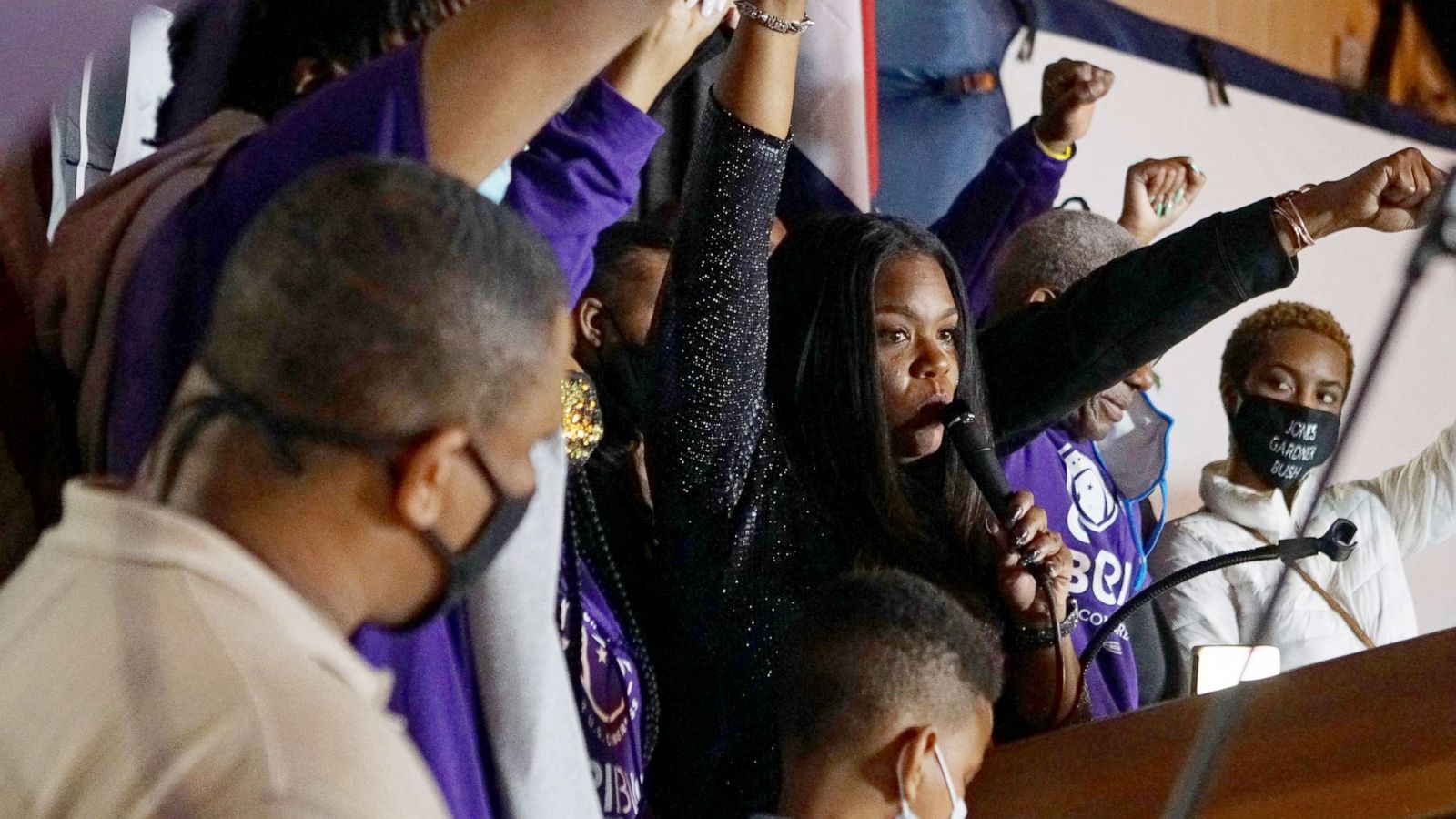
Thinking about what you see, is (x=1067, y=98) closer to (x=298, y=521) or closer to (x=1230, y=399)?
(x=1230, y=399)

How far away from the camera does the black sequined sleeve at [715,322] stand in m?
1.30

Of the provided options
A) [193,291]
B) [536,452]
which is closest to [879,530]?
[536,452]

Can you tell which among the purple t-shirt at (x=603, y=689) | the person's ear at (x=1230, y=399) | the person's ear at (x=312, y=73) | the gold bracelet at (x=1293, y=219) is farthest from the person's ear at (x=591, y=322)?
the person's ear at (x=1230, y=399)

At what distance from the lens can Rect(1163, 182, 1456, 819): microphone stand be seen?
2.07 feet

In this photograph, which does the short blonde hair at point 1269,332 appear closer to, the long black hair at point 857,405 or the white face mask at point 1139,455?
the white face mask at point 1139,455

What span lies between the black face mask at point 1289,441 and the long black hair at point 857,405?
0.63m

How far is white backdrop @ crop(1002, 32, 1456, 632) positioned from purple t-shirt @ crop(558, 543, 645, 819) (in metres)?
1.24

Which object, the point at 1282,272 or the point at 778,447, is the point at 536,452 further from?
the point at 1282,272

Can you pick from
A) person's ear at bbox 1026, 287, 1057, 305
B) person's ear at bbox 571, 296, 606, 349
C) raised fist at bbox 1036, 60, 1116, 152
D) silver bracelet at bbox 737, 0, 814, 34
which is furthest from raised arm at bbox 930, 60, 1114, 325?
silver bracelet at bbox 737, 0, 814, 34

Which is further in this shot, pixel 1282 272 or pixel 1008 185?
pixel 1008 185

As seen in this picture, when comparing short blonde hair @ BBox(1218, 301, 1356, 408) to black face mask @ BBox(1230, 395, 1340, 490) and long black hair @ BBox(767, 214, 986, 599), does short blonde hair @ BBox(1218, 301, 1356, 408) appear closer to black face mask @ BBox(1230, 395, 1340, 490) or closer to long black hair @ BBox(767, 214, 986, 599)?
black face mask @ BBox(1230, 395, 1340, 490)

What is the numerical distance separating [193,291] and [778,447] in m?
0.63

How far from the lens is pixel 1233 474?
2.10 metres

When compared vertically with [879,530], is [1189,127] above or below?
above
